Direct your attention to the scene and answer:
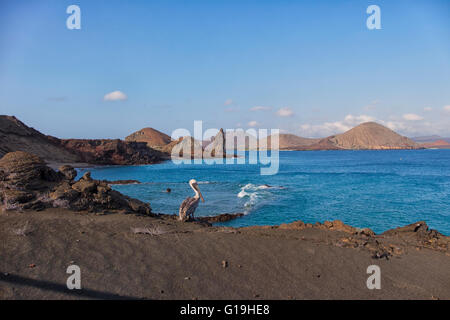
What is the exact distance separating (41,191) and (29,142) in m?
53.2

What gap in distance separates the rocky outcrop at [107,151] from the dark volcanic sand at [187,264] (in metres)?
60.5

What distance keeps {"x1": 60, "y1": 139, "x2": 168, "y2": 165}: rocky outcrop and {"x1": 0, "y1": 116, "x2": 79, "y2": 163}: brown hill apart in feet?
9.57

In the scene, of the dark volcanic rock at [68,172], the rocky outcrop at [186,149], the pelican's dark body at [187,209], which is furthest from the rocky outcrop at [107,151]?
the pelican's dark body at [187,209]

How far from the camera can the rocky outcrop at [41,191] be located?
704cm

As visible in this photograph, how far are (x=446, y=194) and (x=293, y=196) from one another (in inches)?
539

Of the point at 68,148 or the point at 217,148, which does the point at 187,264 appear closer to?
the point at 68,148

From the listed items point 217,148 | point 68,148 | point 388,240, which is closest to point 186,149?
point 217,148

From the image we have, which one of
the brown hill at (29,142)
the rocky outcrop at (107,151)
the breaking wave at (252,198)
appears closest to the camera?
the breaking wave at (252,198)

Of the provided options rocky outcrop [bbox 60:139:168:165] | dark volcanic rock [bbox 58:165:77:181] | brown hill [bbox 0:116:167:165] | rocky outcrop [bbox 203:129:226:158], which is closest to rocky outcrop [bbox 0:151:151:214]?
dark volcanic rock [bbox 58:165:77:181]

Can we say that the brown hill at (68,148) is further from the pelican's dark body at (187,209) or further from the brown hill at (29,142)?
the pelican's dark body at (187,209)

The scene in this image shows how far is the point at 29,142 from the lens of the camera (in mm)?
50594

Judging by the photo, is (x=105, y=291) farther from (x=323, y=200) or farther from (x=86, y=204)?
(x=323, y=200)

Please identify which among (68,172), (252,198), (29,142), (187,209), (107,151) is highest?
(29,142)

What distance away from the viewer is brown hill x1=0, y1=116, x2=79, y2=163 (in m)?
46.8
